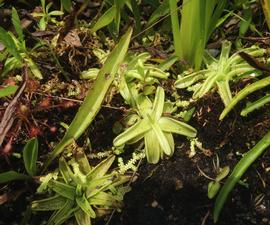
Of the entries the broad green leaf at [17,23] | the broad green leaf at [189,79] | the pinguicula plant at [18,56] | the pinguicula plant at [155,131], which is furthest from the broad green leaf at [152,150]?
the broad green leaf at [17,23]

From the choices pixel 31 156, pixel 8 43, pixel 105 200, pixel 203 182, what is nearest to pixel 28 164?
pixel 31 156

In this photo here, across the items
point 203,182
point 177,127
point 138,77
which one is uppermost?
point 138,77

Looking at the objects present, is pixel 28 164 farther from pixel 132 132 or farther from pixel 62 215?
pixel 132 132

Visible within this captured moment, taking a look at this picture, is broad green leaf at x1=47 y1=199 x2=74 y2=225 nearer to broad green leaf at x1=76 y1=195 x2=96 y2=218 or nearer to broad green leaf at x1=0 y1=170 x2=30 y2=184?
broad green leaf at x1=76 y1=195 x2=96 y2=218

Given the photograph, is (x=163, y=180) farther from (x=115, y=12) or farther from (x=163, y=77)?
(x=115, y=12)

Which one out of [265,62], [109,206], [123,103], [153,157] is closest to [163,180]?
[153,157]

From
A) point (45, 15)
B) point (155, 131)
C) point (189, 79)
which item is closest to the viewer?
point (155, 131)
